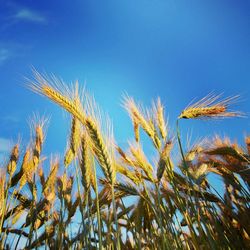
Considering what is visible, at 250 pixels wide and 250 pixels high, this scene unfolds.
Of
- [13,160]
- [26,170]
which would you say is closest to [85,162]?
[26,170]

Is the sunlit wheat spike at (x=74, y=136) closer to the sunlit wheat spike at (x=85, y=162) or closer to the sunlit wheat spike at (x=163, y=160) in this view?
the sunlit wheat spike at (x=85, y=162)

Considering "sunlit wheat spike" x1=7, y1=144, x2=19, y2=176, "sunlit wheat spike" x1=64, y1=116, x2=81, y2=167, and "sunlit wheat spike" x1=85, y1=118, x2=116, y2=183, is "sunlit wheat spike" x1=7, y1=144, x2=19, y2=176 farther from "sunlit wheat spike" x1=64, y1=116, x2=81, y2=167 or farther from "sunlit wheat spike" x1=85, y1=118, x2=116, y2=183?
"sunlit wheat spike" x1=85, y1=118, x2=116, y2=183

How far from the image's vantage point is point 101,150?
7.38 feet

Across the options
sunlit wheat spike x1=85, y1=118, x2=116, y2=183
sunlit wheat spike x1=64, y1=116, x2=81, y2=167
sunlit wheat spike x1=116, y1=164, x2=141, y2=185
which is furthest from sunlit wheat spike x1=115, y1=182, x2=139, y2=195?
sunlit wheat spike x1=85, y1=118, x2=116, y2=183

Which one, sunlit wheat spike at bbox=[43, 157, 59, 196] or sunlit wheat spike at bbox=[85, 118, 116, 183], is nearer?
sunlit wheat spike at bbox=[85, 118, 116, 183]

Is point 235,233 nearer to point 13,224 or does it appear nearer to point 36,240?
point 36,240

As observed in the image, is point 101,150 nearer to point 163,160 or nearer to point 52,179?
point 163,160

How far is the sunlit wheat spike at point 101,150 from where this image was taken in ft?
7.09

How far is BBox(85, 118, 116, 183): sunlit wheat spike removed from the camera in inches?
85.1

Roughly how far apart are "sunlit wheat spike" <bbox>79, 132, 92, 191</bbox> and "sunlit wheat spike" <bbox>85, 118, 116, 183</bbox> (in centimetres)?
11

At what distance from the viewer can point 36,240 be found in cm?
313

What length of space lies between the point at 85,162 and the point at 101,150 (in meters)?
0.20

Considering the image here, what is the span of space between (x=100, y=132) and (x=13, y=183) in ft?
5.05

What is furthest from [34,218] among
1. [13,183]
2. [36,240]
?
[13,183]
